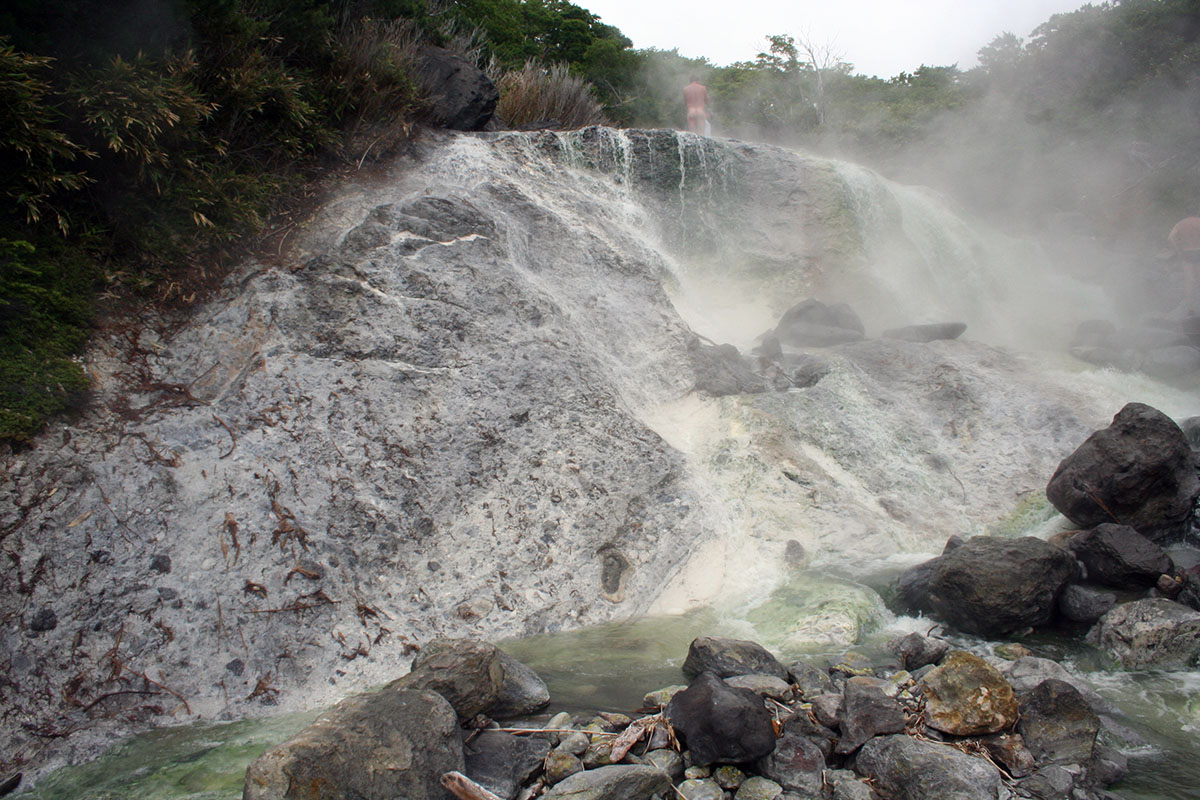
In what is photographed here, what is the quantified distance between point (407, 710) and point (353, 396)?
3002mm

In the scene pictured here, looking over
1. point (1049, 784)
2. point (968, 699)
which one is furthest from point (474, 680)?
point (1049, 784)

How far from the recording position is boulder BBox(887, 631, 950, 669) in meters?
4.17

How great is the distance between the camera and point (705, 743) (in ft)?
9.77

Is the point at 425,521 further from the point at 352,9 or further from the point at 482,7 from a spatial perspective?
the point at 482,7

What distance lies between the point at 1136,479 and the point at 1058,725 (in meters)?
3.85

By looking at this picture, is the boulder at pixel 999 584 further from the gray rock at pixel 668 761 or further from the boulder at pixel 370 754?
the boulder at pixel 370 754

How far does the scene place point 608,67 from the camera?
57.7 ft

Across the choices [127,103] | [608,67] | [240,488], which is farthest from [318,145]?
[608,67]

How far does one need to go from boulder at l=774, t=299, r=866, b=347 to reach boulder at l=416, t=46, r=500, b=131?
532 cm

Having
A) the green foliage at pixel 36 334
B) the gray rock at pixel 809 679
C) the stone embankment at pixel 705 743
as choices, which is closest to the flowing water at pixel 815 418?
the stone embankment at pixel 705 743

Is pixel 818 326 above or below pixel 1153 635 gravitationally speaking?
above

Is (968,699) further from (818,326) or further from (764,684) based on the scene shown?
(818,326)

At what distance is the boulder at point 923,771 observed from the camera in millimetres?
2775

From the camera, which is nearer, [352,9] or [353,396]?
[353,396]
